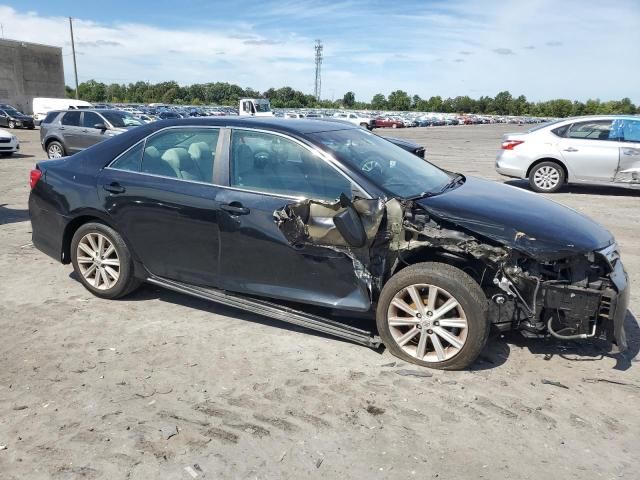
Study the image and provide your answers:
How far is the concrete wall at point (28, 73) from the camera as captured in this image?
6125cm

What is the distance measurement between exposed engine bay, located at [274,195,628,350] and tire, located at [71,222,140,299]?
1.73 meters

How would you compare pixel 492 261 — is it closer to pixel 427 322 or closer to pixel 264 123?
pixel 427 322

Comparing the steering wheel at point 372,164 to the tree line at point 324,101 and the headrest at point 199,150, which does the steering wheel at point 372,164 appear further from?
the tree line at point 324,101

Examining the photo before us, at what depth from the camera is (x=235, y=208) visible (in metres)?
4.15

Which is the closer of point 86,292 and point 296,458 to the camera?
point 296,458

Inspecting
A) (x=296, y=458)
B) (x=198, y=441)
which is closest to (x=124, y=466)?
(x=198, y=441)

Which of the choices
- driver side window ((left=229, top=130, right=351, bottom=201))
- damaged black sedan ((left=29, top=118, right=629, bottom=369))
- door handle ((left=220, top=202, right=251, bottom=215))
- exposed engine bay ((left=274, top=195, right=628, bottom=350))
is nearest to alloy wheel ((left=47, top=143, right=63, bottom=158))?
damaged black sedan ((left=29, top=118, right=629, bottom=369))

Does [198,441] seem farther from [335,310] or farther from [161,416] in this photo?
[335,310]

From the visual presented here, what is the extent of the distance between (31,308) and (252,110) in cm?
3514

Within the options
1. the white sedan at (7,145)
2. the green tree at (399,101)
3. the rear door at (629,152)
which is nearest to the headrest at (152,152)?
the rear door at (629,152)

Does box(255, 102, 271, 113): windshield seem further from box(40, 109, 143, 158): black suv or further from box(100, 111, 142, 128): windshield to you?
box(100, 111, 142, 128): windshield

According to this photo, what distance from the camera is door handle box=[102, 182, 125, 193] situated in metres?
4.68

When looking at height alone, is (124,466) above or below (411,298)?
below

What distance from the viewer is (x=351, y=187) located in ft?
12.9
